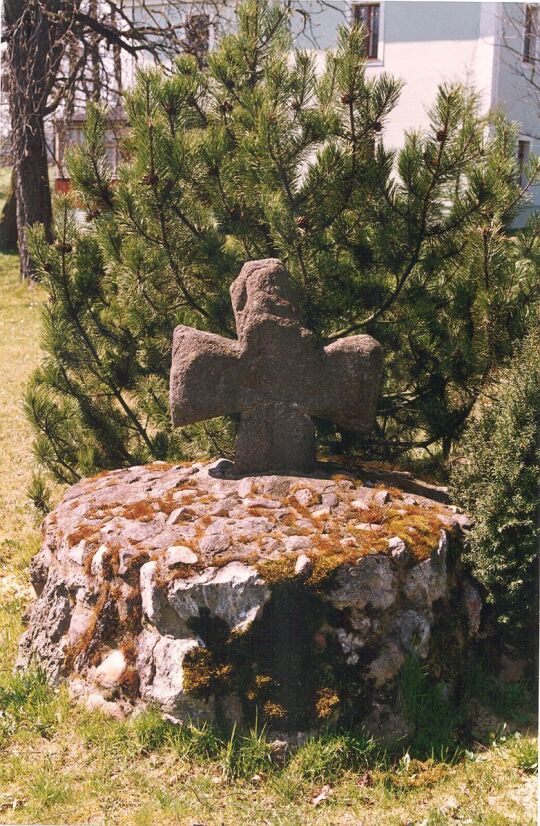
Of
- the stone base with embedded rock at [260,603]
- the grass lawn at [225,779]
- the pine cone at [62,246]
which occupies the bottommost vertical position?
the grass lawn at [225,779]

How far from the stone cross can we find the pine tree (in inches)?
16.5

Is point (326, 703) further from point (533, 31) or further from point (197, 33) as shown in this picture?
point (533, 31)

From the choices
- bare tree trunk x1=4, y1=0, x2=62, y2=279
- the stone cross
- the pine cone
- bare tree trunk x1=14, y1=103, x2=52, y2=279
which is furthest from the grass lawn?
bare tree trunk x1=14, y1=103, x2=52, y2=279

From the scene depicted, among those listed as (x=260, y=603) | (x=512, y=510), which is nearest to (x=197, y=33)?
(x=512, y=510)

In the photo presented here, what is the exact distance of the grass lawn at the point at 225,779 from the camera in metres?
3.23

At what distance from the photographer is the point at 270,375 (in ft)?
14.1

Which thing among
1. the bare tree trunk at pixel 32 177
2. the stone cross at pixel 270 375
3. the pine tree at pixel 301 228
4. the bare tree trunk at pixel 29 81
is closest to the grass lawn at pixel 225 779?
the stone cross at pixel 270 375

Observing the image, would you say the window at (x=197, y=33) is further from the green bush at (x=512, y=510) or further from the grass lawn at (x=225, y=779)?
the grass lawn at (x=225, y=779)

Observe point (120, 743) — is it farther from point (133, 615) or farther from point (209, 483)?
point (209, 483)

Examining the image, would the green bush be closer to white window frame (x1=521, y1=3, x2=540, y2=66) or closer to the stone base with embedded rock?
the stone base with embedded rock

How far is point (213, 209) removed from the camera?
4832 mm

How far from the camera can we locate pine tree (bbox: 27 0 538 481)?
4.42 m

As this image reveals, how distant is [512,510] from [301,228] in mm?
1760

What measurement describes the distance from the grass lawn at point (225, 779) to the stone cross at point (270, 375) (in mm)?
1374
